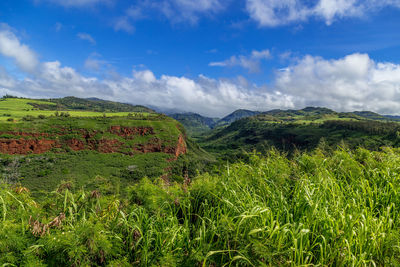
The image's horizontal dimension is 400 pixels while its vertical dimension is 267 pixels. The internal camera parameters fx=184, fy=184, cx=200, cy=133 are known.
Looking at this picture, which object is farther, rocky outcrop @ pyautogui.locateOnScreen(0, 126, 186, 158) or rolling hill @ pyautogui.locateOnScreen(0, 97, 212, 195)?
rocky outcrop @ pyautogui.locateOnScreen(0, 126, 186, 158)

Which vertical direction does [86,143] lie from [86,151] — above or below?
above

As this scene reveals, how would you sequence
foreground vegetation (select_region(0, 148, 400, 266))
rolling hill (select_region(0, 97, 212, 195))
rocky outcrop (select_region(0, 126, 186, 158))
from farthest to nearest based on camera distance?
1. rocky outcrop (select_region(0, 126, 186, 158))
2. rolling hill (select_region(0, 97, 212, 195))
3. foreground vegetation (select_region(0, 148, 400, 266))

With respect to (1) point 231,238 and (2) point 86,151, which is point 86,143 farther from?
(1) point 231,238

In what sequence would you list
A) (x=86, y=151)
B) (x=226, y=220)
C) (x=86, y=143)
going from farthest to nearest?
(x=86, y=143)
(x=86, y=151)
(x=226, y=220)

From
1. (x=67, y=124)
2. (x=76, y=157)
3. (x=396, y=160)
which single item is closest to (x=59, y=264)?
(x=396, y=160)

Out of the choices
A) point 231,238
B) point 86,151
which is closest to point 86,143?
point 86,151

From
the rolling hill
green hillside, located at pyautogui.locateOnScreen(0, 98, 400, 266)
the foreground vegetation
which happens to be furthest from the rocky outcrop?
the foreground vegetation

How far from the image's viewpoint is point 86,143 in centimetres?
8250

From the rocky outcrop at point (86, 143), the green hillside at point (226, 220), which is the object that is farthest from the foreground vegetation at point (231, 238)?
the rocky outcrop at point (86, 143)

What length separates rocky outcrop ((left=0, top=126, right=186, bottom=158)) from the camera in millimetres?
69006

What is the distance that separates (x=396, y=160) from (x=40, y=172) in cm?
8245

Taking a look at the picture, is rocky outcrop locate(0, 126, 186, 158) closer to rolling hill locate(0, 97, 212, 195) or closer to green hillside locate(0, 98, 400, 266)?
rolling hill locate(0, 97, 212, 195)

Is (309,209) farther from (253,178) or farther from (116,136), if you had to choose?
(116,136)

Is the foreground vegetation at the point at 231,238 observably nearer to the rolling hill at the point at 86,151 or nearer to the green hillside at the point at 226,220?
the green hillside at the point at 226,220
